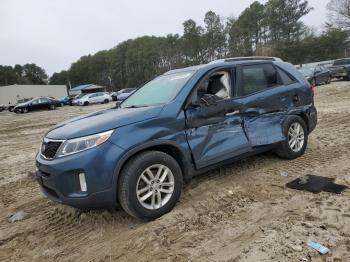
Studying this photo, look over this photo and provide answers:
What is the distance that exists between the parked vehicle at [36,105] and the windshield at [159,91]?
29413 millimetres

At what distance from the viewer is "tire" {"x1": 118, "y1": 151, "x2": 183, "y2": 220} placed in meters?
3.82

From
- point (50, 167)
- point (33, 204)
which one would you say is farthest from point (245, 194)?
point (33, 204)

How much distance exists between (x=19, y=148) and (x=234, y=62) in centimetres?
750

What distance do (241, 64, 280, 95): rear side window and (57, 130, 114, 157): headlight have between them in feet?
7.76

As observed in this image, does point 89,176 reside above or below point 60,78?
below

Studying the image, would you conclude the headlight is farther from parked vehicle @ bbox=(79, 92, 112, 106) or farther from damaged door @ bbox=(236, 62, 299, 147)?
parked vehicle @ bbox=(79, 92, 112, 106)

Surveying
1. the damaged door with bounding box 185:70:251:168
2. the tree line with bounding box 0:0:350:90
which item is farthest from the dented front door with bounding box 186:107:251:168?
the tree line with bounding box 0:0:350:90

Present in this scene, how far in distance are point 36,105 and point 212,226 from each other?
32041mm

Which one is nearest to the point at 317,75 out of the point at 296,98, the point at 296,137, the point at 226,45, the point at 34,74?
the point at 296,98

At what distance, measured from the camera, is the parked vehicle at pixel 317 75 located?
23.5 meters

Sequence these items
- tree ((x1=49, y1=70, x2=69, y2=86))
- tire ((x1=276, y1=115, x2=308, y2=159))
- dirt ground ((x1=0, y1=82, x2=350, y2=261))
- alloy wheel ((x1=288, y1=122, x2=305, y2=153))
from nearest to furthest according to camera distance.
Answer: dirt ground ((x1=0, y1=82, x2=350, y2=261)) → tire ((x1=276, y1=115, x2=308, y2=159)) → alloy wheel ((x1=288, y1=122, x2=305, y2=153)) → tree ((x1=49, y1=70, x2=69, y2=86))

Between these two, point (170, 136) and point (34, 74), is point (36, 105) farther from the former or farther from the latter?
point (34, 74)

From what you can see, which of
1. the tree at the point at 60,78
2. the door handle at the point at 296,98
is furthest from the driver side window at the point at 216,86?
the tree at the point at 60,78

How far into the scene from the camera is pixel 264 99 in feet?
17.8
